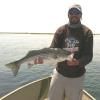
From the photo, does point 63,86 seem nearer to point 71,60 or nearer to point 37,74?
point 71,60

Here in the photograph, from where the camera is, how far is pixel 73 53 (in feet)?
21.0

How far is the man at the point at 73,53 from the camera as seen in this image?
6418 millimetres

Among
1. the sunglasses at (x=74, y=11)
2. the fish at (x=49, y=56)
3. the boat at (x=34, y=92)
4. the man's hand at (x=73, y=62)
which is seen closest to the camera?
the fish at (x=49, y=56)

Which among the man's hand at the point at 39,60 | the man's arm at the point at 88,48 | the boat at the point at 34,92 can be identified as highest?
the man's arm at the point at 88,48

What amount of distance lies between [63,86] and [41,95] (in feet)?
12.8

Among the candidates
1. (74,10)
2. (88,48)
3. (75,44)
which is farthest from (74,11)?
(88,48)

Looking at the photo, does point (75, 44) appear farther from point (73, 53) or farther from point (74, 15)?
point (74, 15)

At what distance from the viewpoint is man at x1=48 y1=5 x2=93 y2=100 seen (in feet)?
21.1

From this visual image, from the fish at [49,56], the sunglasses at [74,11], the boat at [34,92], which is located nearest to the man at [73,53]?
the sunglasses at [74,11]

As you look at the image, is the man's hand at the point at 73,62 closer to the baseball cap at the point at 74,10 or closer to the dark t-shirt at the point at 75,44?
the dark t-shirt at the point at 75,44

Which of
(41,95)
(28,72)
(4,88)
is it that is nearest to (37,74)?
(28,72)

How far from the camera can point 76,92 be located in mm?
6703

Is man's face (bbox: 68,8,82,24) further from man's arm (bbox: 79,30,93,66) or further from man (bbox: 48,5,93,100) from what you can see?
man's arm (bbox: 79,30,93,66)

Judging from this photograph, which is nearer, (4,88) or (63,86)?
(63,86)
